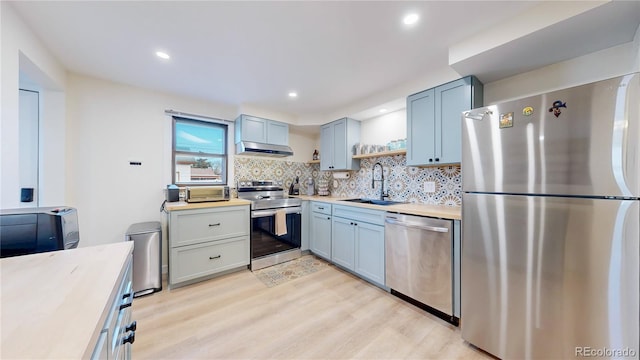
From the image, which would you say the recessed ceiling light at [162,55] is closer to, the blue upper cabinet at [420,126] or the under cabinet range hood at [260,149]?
the under cabinet range hood at [260,149]

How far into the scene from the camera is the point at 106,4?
1429 millimetres

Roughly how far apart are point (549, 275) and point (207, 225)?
2938 mm

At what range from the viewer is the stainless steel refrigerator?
1.12 metres

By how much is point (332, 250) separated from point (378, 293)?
Result: 0.81 m

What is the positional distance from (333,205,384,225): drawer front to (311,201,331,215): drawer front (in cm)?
12

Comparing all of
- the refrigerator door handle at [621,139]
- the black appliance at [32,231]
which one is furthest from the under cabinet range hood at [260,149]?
the refrigerator door handle at [621,139]

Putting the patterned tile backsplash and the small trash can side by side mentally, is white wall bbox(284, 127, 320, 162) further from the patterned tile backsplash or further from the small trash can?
the small trash can

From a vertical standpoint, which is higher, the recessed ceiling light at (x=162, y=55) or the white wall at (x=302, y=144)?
the recessed ceiling light at (x=162, y=55)

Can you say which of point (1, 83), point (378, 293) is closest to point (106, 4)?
point (1, 83)

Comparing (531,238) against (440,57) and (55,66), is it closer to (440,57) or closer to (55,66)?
(440,57)

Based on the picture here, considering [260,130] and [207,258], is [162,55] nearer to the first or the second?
[260,130]

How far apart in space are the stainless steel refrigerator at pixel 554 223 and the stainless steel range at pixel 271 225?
2177 millimetres

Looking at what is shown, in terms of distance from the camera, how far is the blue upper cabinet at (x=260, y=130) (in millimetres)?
3219

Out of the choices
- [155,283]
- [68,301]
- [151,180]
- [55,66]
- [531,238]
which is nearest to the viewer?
[68,301]
